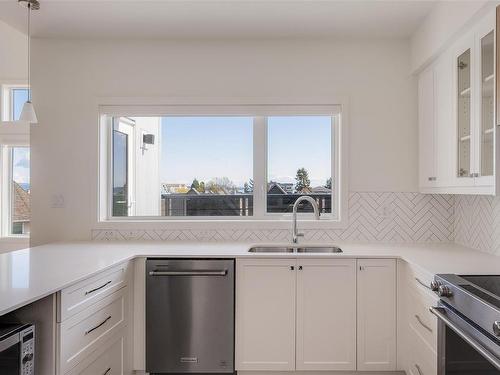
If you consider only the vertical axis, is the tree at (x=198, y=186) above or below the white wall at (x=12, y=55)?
below

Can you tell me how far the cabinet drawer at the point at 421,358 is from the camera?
6.08ft

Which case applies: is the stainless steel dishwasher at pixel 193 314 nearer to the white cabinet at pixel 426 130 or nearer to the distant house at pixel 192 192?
the distant house at pixel 192 192

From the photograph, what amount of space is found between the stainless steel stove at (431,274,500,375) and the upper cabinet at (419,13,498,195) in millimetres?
566

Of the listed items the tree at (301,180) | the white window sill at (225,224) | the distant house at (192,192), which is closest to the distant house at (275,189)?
the tree at (301,180)

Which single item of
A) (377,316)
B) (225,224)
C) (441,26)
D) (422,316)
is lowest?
(377,316)

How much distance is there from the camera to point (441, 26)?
2.31 meters

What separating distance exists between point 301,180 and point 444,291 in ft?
5.26

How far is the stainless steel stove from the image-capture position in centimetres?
129

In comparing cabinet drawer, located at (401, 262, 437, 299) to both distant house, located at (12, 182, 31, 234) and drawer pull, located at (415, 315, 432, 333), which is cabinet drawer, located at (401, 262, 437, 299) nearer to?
drawer pull, located at (415, 315, 432, 333)

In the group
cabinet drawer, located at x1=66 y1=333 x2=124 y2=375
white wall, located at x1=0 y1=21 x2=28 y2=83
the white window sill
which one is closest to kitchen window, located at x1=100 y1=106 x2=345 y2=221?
the white window sill

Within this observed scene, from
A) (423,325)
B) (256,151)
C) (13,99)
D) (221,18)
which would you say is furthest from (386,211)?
(13,99)

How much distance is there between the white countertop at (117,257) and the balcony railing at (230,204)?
1.19 ft

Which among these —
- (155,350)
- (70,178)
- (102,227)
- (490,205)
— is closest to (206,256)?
(155,350)

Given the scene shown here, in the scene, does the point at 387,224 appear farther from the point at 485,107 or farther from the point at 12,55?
the point at 12,55
